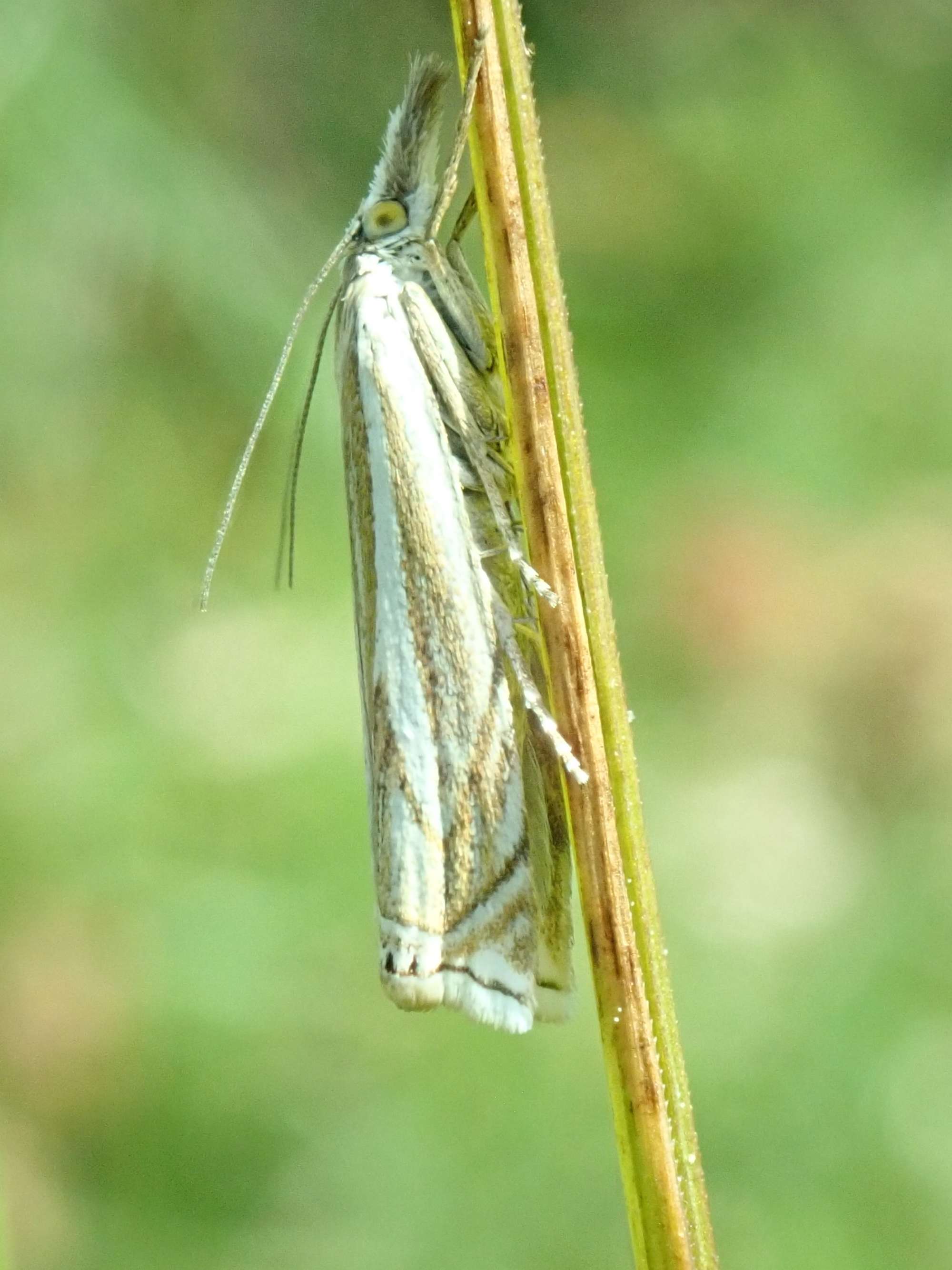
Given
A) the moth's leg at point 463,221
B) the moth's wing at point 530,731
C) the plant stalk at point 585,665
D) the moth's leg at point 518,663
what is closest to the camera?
the plant stalk at point 585,665

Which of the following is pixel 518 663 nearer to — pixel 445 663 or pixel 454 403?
pixel 445 663

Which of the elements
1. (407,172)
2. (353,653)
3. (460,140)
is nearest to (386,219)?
(407,172)

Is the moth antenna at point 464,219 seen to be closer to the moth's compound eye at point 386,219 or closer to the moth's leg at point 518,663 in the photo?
the moth's compound eye at point 386,219

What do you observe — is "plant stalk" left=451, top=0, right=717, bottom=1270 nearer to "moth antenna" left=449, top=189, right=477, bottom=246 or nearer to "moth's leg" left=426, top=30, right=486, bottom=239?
"moth's leg" left=426, top=30, right=486, bottom=239

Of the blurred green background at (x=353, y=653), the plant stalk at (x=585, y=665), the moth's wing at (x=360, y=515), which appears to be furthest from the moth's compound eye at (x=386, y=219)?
the blurred green background at (x=353, y=653)

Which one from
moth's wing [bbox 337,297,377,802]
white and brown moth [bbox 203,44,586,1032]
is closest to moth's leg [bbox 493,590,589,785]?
white and brown moth [bbox 203,44,586,1032]

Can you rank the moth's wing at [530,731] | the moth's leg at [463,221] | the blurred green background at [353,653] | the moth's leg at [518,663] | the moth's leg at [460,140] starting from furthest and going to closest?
1. the blurred green background at [353,653]
2. the moth's leg at [463,221]
3. the moth's wing at [530,731]
4. the moth's leg at [518,663]
5. the moth's leg at [460,140]

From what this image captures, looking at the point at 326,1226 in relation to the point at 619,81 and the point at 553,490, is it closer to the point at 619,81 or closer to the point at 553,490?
the point at 553,490
